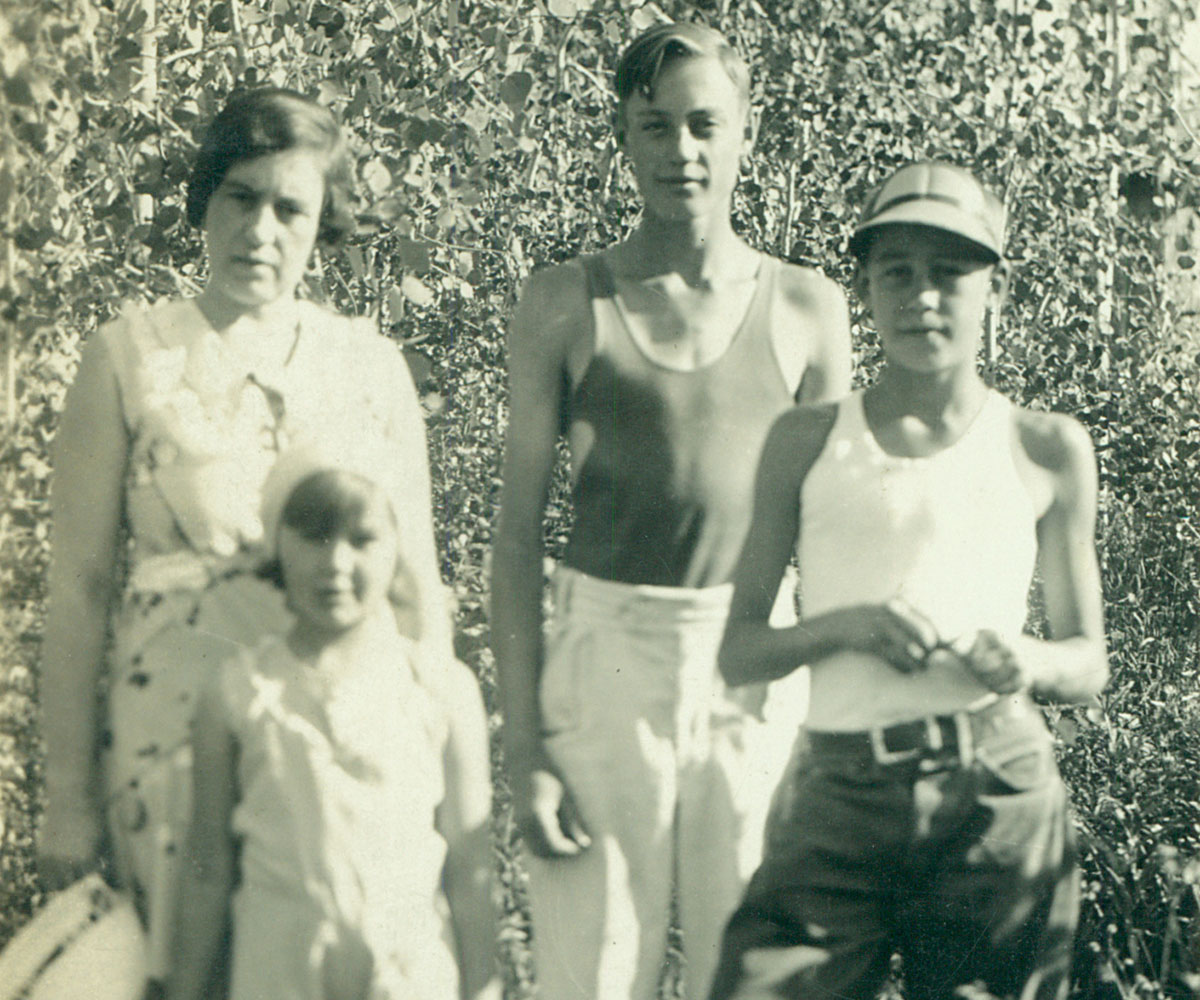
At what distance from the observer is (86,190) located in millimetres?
3324

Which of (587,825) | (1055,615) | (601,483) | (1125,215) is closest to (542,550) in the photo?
(601,483)

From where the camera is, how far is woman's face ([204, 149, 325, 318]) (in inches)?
112

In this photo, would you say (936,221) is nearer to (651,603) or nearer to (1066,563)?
(1066,563)

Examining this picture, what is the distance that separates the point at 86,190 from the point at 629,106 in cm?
116

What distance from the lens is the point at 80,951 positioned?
2.85 meters

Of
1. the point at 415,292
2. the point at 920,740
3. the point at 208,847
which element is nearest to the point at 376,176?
the point at 415,292

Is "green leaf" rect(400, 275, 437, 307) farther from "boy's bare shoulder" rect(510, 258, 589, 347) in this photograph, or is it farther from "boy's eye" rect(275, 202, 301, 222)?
"boy's eye" rect(275, 202, 301, 222)

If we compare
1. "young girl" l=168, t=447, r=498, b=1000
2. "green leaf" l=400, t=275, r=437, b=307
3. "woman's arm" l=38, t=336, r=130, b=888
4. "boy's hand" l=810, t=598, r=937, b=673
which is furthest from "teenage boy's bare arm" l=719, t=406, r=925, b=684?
"woman's arm" l=38, t=336, r=130, b=888

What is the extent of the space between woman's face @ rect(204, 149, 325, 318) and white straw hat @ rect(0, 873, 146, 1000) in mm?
1029

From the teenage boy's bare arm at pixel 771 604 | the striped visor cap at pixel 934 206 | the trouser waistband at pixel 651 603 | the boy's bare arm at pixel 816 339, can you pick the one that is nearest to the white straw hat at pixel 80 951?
the trouser waistband at pixel 651 603

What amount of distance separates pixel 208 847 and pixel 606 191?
57.8 inches

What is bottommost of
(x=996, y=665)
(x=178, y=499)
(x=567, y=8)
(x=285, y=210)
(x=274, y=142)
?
(x=996, y=665)

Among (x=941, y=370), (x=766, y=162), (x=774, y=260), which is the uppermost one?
(x=766, y=162)

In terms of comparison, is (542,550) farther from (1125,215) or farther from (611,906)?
(1125,215)
